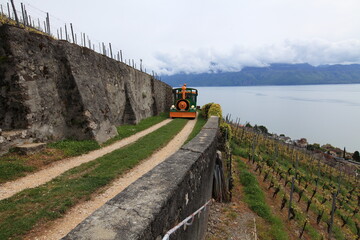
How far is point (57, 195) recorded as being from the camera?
5.81 m

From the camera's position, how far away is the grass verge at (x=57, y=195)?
4.50 m

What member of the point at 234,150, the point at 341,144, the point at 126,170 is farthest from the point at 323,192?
the point at 341,144

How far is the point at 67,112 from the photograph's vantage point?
11.6 meters

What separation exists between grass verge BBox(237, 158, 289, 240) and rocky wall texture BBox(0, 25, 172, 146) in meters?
8.61

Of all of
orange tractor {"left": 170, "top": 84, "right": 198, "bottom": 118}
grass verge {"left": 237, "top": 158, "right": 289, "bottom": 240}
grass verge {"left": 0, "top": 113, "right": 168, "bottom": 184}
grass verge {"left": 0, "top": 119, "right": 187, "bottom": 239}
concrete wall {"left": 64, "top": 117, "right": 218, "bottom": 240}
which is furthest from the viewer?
orange tractor {"left": 170, "top": 84, "right": 198, "bottom": 118}

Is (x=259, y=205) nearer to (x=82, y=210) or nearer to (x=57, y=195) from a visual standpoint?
(x=82, y=210)

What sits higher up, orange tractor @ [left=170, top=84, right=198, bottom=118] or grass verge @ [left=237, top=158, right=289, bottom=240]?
orange tractor @ [left=170, top=84, right=198, bottom=118]

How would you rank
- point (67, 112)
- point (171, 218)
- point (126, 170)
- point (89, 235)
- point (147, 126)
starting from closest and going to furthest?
point (89, 235) < point (171, 218) < point (126, 170) < point (67, 112) < point (147, 126)

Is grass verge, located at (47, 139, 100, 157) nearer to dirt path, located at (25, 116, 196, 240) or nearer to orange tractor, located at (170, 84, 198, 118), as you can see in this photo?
dirt path, located at (25, 116, 196, 240)

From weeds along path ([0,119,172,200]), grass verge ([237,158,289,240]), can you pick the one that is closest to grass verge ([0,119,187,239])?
weeds along path ([0,119,172,200])

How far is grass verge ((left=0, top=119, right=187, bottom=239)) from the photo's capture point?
450cm

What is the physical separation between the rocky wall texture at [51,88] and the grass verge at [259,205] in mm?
8611

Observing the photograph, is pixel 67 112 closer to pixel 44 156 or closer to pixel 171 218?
pixel 44 156

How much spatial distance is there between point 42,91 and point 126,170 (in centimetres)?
592
